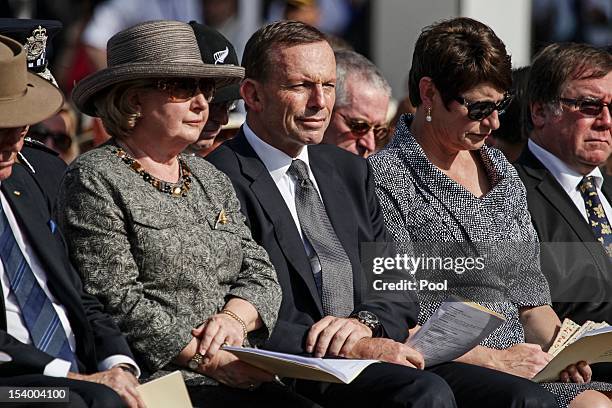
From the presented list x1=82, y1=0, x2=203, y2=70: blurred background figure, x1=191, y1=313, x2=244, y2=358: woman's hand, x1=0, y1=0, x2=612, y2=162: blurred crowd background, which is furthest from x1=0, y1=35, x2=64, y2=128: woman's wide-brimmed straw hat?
x1=82, y1=0, x2=203, y2=70: blurred background figure

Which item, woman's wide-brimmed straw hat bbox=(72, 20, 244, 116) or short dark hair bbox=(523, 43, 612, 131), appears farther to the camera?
short dark hair bbox=(523, 43, 612, 131)

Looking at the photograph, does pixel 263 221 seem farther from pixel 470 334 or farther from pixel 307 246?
pixel 470 334

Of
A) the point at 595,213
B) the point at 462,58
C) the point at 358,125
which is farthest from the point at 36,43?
the point at 595,213

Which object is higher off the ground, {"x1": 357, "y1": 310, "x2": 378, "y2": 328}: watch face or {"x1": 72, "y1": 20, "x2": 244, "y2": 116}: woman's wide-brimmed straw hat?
{"x1": 72, "y1": 20, "x2": 244, "y2": 116}: woman's wide-brimmed straw hat

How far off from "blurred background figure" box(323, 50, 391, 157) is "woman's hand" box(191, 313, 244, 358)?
2251 mm

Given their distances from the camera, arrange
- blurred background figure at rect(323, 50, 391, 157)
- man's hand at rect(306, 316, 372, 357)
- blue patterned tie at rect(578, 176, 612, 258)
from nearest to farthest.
A: 1. man's hand at rect(306, 316, 372, 357)
2. blue patterned tie at rect(578, 176, 612, 258)
3. blurred background figure at rect(323, 50, 391, 157)

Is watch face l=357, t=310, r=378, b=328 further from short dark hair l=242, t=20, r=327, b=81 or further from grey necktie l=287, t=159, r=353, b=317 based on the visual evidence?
short dark hair l=242, t=20, r=327, b=81

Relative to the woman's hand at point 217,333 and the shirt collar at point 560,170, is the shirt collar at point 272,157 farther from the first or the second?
the shirt collar at point 560,170

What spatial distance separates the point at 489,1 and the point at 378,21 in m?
0.93

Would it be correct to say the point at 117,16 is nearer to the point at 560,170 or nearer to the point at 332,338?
the point at 560,170

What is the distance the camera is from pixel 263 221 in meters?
5.00

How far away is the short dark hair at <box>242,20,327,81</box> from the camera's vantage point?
5.25 m

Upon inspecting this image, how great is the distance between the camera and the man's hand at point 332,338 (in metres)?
4.78

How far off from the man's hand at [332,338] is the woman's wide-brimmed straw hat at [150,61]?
0.99 m
